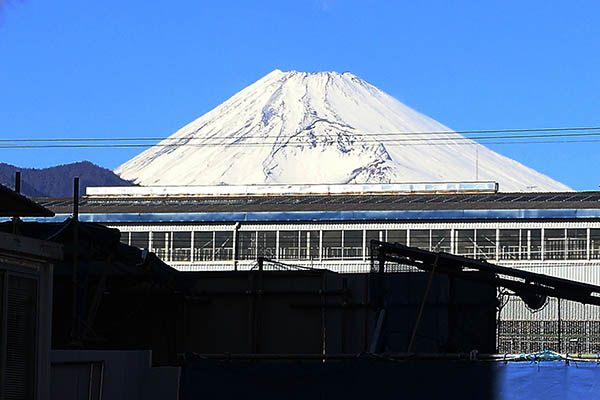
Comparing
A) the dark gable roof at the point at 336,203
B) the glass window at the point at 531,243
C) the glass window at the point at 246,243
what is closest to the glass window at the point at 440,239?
the dark gable roof at the point at 336,203

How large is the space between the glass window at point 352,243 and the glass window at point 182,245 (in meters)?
7.81

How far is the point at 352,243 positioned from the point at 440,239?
4.27m

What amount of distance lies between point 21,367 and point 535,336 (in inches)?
1302

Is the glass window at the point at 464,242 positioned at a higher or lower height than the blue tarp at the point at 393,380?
higher

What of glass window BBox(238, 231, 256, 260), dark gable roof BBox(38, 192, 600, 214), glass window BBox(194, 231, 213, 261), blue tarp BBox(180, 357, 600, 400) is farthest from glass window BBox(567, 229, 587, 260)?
blue tarp BBox(180, 357, 600, 400)

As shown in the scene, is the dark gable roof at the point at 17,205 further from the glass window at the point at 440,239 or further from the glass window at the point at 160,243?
the glass window at the point at 160,243

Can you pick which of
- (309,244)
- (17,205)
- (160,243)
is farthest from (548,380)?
(160,243)

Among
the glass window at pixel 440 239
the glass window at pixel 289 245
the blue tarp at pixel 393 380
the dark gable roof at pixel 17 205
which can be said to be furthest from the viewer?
the glass window at pixel 289 245

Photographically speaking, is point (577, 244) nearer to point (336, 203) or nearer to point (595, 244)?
point (595, 244)

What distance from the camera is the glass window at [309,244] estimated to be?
56250 millimetres

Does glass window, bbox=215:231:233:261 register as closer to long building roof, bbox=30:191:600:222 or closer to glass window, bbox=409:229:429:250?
long building roof, bbox=30:191:600:222

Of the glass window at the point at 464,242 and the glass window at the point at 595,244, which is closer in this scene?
the glass window at the point at 595,244

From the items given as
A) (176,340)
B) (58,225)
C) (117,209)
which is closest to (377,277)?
(176,340)

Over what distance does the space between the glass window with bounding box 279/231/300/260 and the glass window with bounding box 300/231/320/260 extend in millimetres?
212
